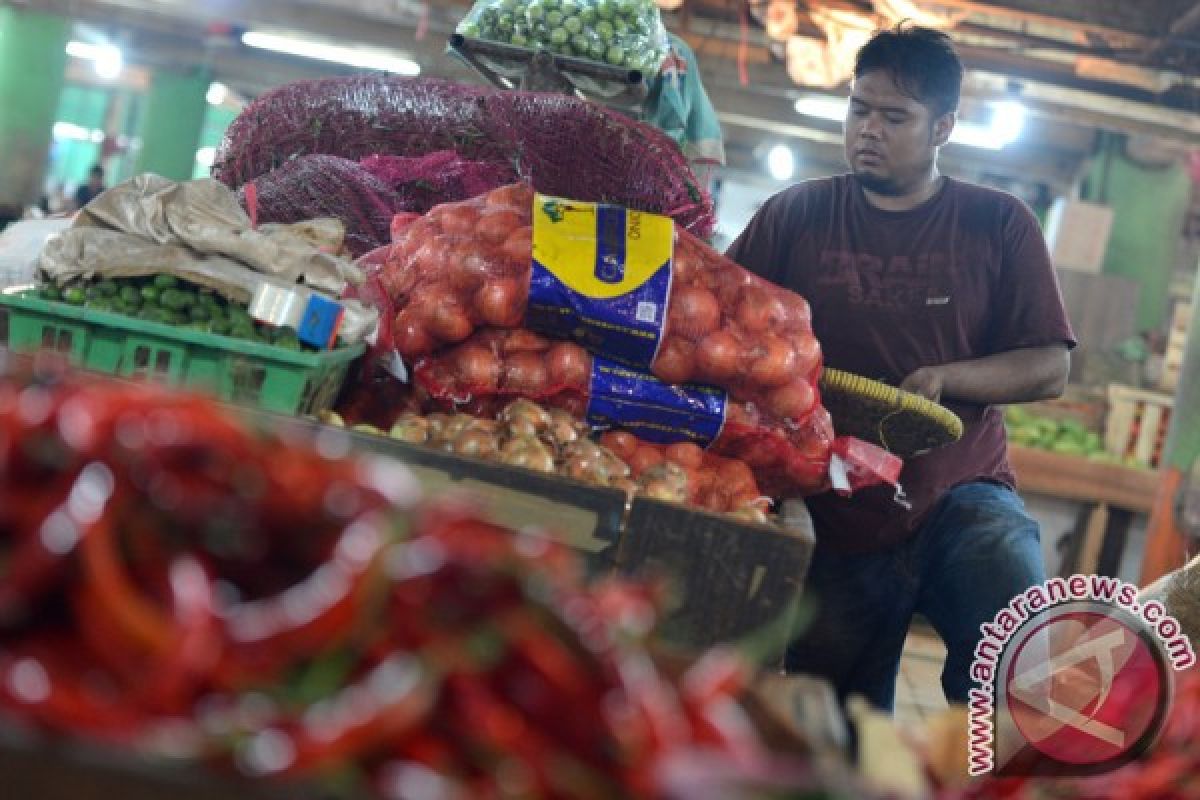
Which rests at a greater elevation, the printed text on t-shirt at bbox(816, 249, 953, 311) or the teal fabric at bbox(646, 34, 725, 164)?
the teal fabric at bbox(646, 34, 725, 164)

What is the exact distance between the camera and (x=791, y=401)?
292cm

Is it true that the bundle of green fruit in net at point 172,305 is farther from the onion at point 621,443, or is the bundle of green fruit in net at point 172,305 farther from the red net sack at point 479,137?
the red net sack at point 479,137

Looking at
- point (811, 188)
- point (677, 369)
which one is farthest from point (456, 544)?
point (811, 188)

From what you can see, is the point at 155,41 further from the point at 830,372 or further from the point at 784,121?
the point at 830,372

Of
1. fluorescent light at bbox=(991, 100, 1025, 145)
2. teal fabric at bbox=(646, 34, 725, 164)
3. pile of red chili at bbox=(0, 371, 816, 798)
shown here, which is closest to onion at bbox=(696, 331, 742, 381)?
pile of red chili at bbox=(0, 371, 816, 798)

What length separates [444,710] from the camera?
0.93 metres

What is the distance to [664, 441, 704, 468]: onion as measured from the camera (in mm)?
2793

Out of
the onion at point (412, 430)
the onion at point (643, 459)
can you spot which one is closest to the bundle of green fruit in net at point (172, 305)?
the onion at point (412, 430)

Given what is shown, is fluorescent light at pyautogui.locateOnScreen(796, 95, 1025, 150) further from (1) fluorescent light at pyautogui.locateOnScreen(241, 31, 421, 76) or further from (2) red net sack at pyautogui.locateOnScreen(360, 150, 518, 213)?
(2) red net sack at pyautogui.locateOnScreen(360, 150, 518, 213)

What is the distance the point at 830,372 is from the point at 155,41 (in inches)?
776

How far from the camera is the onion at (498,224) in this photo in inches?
118

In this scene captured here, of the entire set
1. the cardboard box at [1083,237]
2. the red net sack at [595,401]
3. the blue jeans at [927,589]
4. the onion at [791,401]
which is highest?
the cardboard box at [1083,237]

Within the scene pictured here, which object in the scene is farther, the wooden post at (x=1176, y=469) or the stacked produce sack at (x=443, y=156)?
the wooden post at (x=1176, y=469)

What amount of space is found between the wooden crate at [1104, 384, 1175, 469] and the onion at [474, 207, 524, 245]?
27.4 ft
